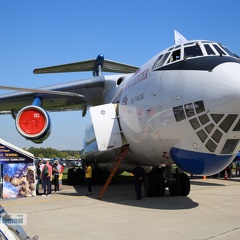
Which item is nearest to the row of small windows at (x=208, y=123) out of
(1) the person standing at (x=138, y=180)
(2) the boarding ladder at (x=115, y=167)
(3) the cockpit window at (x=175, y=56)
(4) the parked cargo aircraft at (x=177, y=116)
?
(4) the parked cargo aircraft at (x=177, y=116)

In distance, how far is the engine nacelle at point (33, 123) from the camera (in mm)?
10797

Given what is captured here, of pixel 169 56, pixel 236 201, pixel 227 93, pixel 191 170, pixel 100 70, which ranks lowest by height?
pixel 236 201

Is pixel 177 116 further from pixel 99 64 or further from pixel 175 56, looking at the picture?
pixel 99 64

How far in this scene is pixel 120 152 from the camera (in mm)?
10000

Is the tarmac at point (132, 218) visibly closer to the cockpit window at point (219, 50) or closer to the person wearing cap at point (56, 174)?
the person wearing cap at point (56, 174)

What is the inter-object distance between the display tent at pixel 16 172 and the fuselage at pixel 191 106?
3816mm

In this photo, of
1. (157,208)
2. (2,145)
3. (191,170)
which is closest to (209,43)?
(191,170)

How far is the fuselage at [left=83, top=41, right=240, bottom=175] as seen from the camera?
6.54 meters

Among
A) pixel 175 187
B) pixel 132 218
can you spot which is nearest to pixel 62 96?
pixel 175 187

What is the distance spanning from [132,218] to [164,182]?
11.2 feet

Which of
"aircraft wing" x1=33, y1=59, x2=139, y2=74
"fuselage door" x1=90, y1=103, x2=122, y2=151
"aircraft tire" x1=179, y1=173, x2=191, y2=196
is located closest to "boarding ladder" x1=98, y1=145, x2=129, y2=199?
"fuselage door" x1=90, y1=103, x2=122, y2=151

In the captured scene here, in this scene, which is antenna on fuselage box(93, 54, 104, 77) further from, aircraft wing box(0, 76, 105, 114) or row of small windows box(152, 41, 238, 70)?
row of small windows box(152, 41, 238, 70)

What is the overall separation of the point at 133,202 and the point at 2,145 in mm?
4126

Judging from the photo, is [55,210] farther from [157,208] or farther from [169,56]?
[169,56]
